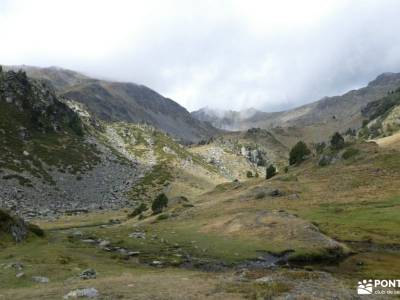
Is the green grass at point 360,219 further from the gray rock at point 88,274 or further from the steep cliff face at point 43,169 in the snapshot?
the steep cliff face at point 43,169

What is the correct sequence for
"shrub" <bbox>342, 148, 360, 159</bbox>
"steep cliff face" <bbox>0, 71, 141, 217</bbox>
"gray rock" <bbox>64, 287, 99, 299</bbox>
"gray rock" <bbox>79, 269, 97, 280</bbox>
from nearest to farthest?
"gray rock" <bbox>64, 287, 99, 299</bbox>, "gray rock" <bbox>79, 269, 97, 280</bbox>, "steep cliff face" <bbox>0, 71, 141, 217</bbox>, "shrub" <bbox>342, 148, 360, 159</bbox>

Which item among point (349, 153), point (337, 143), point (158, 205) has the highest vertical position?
point (337, 143)

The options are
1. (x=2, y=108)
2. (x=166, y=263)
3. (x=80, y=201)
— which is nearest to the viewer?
(x=166, y=263)

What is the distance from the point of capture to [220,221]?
259 feet

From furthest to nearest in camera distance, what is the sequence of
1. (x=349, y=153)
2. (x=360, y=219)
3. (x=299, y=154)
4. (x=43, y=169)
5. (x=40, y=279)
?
(x=299, y=154) < (x=43, y=169) < (x=349, y=153) < (x=360, y=219) < (x=40, y=279)

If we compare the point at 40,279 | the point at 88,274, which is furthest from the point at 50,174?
the point at 40,279

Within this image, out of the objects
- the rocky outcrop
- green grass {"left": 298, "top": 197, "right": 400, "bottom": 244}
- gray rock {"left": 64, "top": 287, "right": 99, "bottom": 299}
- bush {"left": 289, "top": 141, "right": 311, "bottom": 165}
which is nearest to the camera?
gray rock {"left": 64, "top": 287, "right": 99, "bottom": 299}

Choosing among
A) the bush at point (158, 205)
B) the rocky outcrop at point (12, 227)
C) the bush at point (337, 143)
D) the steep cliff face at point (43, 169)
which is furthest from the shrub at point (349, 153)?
the rocky outcrop at point (12, 227)

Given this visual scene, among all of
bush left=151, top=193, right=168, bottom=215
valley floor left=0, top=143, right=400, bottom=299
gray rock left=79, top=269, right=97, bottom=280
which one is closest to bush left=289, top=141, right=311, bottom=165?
valley floor left=0, top=143, right=400, bottom=299

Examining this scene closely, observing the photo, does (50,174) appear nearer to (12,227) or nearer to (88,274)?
(12,227)

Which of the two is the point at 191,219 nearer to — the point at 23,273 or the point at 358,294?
the point at 23,273

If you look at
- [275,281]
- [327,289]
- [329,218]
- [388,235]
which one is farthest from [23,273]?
[329,218]

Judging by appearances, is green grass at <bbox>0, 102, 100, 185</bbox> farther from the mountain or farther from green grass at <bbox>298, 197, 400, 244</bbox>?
green grass at <bbox>298, 197, 400, 244</bbox>

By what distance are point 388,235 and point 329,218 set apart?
14929 mm
